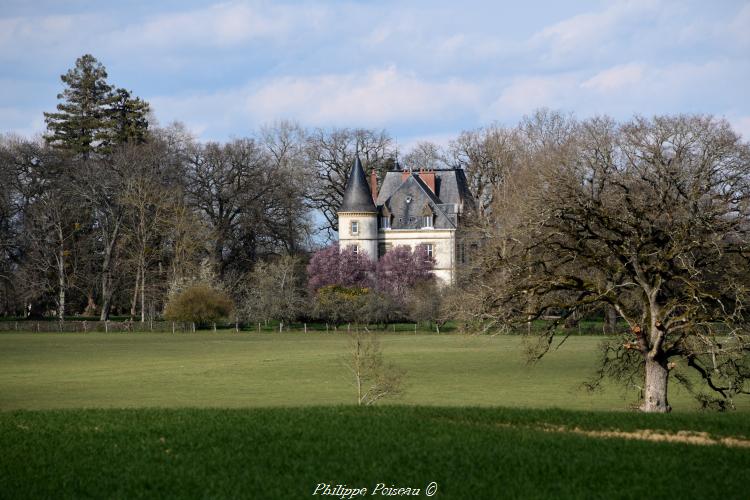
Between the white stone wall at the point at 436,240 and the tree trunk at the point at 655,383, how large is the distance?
6603 cm

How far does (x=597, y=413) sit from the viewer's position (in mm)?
19047

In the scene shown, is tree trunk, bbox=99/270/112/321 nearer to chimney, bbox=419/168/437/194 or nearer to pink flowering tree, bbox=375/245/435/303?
pink flowering tree, bbox=375/245/435/303

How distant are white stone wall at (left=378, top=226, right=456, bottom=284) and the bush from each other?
2123 cm

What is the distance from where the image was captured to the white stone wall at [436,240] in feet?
298

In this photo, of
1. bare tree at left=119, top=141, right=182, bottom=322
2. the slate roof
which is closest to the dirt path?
bare tree at left=119, top=141, right=182, bottom=322

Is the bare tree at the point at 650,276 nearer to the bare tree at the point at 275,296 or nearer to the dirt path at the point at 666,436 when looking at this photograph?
the dirt path at the point at 666,436

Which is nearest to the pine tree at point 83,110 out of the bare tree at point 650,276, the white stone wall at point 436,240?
the white stone wall at point 436,240

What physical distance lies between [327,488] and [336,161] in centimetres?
Result: 8922

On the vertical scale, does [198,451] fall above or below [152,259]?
below

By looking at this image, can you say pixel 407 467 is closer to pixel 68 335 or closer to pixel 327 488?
Result: pixel 327 488

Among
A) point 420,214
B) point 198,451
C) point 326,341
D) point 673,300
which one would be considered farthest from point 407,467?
point 420,214

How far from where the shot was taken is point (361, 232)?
300ft

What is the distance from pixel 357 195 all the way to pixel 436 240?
782 cm

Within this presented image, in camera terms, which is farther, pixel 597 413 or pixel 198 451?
pixel 597 413
